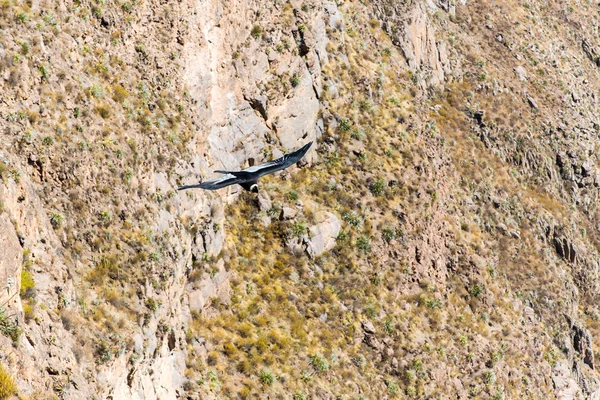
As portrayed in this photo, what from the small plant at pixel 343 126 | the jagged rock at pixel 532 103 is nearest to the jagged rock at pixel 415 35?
the jagged rock at pixel 532 103

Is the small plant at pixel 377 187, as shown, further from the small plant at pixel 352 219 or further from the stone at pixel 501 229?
the stone at pixel 501 229

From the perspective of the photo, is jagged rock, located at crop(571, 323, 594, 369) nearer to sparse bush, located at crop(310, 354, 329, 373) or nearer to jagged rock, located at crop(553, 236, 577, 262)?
jagged rock, located at crop(553, 236, 577, 262)

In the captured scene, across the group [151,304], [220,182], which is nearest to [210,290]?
[151,304]

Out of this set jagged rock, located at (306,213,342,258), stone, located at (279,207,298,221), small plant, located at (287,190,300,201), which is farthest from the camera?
small plant, located at (287,190,300,201)

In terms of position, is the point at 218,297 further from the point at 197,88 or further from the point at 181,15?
the point at 181,15

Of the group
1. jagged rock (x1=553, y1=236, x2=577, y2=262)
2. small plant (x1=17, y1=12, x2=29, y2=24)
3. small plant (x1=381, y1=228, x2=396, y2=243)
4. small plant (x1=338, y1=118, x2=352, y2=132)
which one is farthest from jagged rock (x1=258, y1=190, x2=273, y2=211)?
jagged rock (x1=553, y1=236, x2=577, y2=262)

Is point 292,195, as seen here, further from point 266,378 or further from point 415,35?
point 415,35
